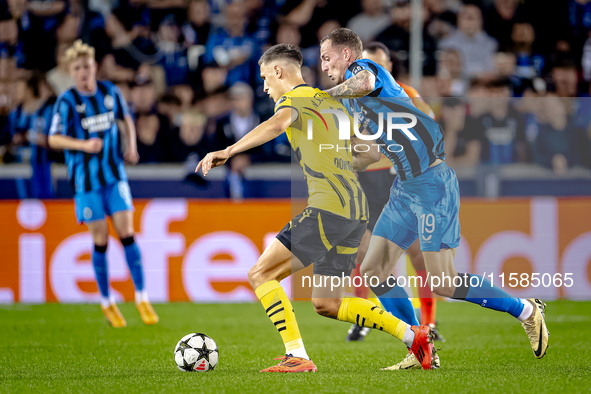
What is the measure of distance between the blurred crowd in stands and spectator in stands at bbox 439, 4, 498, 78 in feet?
0.05

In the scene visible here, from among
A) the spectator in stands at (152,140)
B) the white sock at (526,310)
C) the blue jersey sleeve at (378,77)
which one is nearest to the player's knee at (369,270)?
the white sock at (526,310)

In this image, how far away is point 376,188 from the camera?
220 inches

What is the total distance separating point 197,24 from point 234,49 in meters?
0.68

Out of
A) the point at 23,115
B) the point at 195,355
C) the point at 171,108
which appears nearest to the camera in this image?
the point at 195,355

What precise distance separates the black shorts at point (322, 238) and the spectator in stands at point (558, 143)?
16.9 ft

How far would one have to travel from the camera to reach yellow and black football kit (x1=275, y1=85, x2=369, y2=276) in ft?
13.0

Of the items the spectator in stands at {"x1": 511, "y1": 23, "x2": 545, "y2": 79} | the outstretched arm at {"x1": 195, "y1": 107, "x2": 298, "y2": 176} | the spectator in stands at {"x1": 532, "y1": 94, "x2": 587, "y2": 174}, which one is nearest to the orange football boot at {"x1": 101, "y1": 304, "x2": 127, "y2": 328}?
the outstretched arm at {"x1": 195, "y1": 107, "x2": 298, "y2": 176}

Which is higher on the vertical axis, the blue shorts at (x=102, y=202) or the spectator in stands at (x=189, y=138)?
the spectator in stands at (x=189, y=138)

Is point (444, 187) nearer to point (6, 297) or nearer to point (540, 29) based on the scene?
point (6, 297)

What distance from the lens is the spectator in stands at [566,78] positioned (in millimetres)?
9547

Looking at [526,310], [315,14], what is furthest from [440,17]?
[526,310]

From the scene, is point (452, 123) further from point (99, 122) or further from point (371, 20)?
point (99, 122)

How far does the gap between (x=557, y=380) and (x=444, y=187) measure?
Answer: 1.28 m

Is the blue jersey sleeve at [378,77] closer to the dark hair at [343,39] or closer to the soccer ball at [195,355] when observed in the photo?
the dark hair at [343,39]
